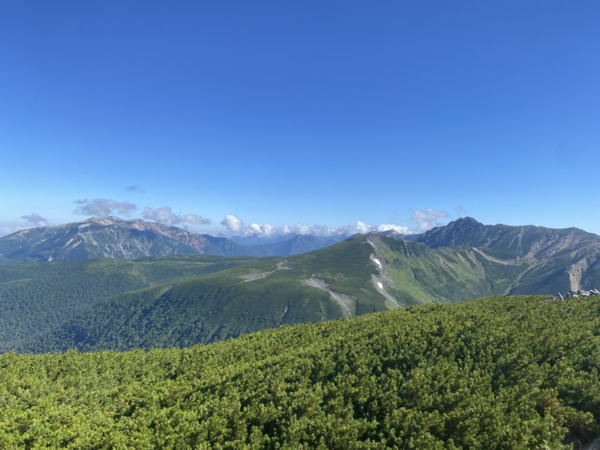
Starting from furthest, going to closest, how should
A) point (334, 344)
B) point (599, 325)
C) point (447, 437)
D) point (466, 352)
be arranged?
point (334, 344) < point (599, 325) < point (466, 352) < point (447, 437)

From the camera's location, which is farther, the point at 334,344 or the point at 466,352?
the point at 334,344

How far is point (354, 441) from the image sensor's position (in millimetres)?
40375

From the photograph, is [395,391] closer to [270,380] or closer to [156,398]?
[270,380]

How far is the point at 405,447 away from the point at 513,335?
50799 millimetres

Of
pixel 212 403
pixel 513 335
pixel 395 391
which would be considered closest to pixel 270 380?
pixel 212 403

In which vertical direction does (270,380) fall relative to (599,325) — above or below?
below

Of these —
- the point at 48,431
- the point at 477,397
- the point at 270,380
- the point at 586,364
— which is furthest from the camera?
the point at 270,380

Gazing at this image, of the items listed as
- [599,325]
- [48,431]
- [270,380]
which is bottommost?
[270,380]

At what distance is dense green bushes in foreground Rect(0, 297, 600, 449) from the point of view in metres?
40.9

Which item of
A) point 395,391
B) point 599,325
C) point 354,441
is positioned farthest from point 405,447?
point 599,325

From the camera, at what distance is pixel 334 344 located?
86.4 m

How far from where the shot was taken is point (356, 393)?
178ft

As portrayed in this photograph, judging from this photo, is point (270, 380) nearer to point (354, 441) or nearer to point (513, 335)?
point (354, 441)

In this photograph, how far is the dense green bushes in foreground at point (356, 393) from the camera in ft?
134
